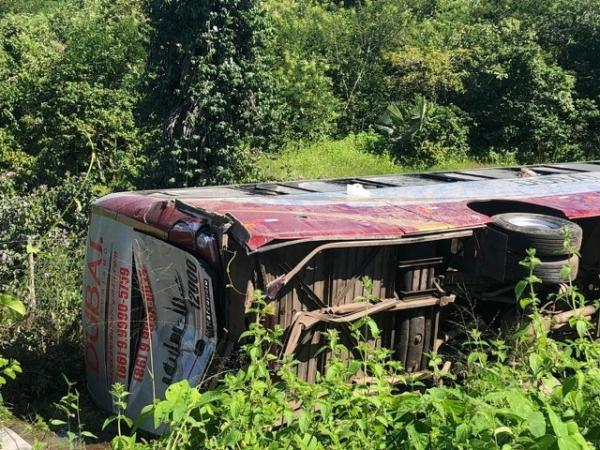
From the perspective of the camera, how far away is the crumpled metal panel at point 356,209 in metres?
5.02

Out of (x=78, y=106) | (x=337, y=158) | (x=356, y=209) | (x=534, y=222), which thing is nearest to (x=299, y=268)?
(x=356, y=209)

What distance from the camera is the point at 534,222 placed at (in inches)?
228

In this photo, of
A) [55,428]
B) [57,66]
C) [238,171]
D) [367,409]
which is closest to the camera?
[367,409]

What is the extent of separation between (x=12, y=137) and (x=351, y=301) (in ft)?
34.4

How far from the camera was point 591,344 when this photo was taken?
3369 mm

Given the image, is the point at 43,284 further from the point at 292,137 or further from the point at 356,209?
the point at 292,137

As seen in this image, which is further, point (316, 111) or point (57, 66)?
point (316, 111)

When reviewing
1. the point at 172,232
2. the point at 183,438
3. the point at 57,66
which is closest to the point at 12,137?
the point at 57,66

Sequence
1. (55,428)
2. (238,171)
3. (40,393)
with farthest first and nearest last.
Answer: (238,171), (40,393), (55,428)

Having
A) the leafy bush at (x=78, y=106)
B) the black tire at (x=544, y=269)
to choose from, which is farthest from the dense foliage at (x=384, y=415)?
the leafy bush at (x=78, y=106)

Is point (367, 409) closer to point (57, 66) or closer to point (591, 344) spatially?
point (591, 344)

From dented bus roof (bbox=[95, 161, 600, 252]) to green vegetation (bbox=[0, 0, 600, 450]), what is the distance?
0.75 m

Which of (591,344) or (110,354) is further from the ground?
(591,344)

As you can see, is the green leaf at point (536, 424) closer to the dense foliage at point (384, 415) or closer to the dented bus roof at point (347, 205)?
the dense foliage at point (384, 415)
